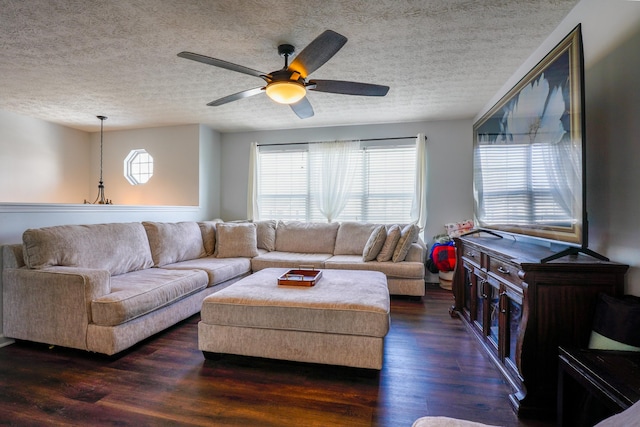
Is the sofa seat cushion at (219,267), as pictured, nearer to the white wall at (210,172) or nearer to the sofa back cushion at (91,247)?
the sofa back cushion at (91,247)

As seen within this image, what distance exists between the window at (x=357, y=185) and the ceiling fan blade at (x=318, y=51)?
105 inches

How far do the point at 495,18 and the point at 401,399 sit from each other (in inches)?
98.7

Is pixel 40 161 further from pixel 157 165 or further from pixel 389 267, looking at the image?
pixel 389 267

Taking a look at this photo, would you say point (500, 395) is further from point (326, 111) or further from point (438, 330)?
point (326, 111)

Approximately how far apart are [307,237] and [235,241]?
103cm

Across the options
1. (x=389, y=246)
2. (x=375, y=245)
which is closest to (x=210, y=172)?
(x=375, y=245)

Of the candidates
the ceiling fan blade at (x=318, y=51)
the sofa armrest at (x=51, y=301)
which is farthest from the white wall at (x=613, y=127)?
the sofa armrest at (x=51, y=301)

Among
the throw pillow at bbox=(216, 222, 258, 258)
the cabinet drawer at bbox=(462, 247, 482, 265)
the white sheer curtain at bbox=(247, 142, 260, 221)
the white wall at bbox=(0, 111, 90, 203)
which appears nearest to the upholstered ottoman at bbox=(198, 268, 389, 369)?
the cabinet drawer at bbox=(462, 247, 482, 265)

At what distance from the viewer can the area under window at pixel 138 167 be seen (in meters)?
5.00

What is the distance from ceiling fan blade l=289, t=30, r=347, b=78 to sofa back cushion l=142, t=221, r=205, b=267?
239 centimetres

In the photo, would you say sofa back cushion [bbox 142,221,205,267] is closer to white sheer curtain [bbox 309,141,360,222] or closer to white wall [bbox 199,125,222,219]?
white wall [bbox 199,125,222,219]

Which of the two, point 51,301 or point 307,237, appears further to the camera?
point 307,237

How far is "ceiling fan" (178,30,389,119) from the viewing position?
5.91 feet

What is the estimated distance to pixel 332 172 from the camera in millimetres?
4652
